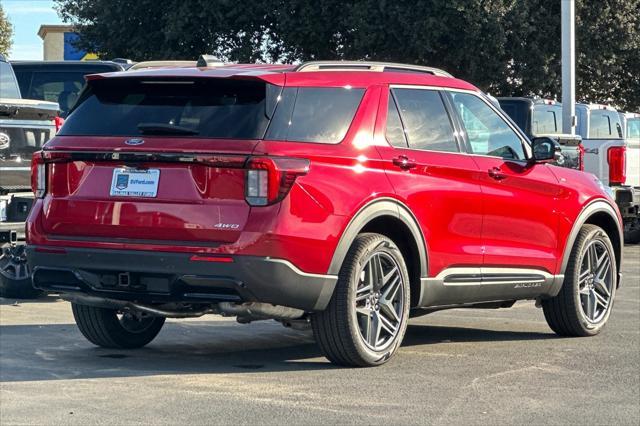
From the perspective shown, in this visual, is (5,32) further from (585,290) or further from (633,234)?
(585,290)

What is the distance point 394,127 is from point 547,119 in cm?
1377

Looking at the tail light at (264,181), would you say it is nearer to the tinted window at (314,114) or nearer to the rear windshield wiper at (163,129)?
the tinted window at (314,114)

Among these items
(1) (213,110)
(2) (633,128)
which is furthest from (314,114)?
(2) (633,128)

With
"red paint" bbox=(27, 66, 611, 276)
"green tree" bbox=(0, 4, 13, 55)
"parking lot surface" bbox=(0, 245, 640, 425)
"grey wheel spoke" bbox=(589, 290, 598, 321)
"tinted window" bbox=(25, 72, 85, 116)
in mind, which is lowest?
"parking lot surface" bbox=(0, 245, 640, 425)

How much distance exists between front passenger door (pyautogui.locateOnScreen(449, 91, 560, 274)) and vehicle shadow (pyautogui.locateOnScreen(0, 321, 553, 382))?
2.53 ft

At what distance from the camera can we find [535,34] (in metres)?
35.4

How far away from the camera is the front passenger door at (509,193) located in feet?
29.2

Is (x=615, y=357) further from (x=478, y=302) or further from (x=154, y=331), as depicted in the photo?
(x=154, y=331)

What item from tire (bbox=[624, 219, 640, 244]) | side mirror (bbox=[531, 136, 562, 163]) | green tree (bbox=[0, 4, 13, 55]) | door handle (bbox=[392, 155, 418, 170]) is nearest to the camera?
door handle (bbox=[392, 155, 418, 170])

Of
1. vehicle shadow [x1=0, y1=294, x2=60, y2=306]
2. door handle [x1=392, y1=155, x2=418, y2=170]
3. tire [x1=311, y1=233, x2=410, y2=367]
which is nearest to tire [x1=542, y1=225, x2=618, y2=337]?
tire [x1=311, y1=233, x2=410, y2=367]

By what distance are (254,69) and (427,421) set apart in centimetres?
255

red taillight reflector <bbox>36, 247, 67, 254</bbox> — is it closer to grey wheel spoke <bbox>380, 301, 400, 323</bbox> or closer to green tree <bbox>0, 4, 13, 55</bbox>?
grey wheel spoke <bbox>380, 301, 400, 323</bbox>

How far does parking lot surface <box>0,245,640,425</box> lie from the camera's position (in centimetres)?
660

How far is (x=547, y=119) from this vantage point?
2159 cm
